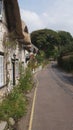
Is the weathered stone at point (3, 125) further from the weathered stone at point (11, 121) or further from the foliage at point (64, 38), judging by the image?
the foliage at point (64, 38)

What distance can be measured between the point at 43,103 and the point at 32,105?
3.43 ft

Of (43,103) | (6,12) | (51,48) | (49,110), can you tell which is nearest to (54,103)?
(43,103)

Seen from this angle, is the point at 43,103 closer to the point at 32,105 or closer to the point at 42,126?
the point at 32,105

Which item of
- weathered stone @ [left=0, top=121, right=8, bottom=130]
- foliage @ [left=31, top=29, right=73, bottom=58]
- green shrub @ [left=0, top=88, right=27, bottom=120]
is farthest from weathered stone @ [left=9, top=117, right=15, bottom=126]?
foliage @ [left=31, top=29, right=73, bottom=58]

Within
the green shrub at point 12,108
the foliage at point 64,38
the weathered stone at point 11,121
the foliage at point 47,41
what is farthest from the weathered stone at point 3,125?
the foliage at point 64,38

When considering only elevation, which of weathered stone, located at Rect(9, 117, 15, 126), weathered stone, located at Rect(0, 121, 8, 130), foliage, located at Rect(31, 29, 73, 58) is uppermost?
foliage, located at Rect(31, 29, 73, 58)

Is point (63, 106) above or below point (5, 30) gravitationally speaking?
below

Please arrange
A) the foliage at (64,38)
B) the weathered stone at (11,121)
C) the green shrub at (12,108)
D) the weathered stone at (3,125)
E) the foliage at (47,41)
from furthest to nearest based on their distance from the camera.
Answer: the foliage at (64,38), the foliage at (47,41), the green shrub at (12,108), the weathered stone at (11,121), the weathered stone at (3,125)

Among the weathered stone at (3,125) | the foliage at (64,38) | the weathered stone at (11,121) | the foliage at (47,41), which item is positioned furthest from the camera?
the foliage at (64,38)

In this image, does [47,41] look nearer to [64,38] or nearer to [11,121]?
[64,38]

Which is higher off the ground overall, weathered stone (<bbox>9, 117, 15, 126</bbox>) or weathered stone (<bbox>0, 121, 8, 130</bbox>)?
weathered stone (<bbox>0, 121, 8, 130</bbox>)

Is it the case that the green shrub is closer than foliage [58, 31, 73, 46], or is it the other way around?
the green shrub

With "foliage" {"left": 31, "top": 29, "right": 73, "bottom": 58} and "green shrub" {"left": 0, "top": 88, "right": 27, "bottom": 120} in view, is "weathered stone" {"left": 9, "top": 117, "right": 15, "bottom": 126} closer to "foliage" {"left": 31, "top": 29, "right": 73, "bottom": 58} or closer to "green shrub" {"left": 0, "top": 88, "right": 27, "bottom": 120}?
"green shrub" {"left": 0, "top": 88, "right": 27, "bottom": 120}

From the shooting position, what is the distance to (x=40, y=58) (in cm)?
7656
